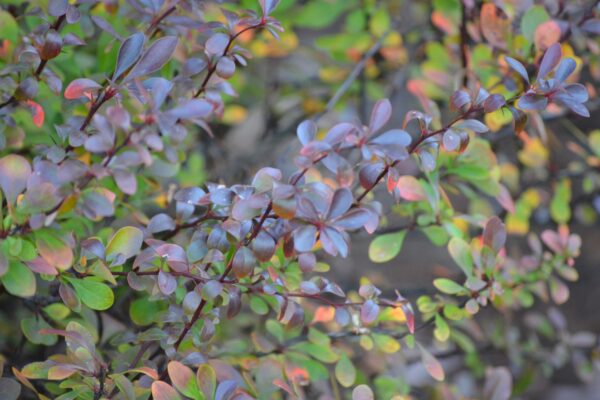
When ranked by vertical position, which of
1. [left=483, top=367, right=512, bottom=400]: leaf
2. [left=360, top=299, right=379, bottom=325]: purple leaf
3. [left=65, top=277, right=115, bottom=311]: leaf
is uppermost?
[left=65, top=277, right=115, bottom=311]: leaf

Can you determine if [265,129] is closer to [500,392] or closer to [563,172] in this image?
[563,172]

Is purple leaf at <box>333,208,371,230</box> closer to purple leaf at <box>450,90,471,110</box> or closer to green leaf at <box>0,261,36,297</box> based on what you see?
purple leaf at <box>450,90,471,110</box>

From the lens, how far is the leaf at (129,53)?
766mm

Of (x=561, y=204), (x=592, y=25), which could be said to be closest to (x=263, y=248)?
(x=592, y=25)

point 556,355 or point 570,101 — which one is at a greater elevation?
point 570,101

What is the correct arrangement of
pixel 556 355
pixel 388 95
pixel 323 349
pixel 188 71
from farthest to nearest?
1. pixel 388 95
2. pixel 556 355
3. pixel 323 349
4. pixel 188 71

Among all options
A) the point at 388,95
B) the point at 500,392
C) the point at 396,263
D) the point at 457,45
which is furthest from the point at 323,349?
the point at 396,263

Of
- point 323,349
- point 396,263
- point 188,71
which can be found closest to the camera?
point 188,71

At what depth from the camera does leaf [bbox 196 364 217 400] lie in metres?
0.80

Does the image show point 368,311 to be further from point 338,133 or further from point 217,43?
point 217,43

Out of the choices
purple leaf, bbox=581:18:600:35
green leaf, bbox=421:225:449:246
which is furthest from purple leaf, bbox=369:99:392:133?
purple leaf, bbox=581:18:600:35

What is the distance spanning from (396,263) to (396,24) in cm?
99

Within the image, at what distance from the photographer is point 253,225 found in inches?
31.2

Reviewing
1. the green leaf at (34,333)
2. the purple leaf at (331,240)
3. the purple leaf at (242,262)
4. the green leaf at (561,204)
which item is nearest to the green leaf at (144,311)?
the green leaf at (34,333)
